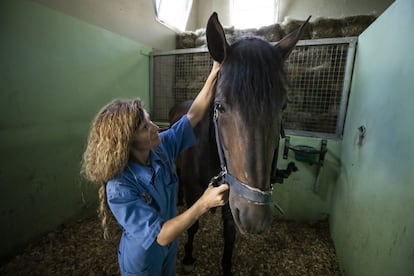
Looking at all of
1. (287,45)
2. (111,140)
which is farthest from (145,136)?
(287,45)

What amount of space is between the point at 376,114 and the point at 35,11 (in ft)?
7.78

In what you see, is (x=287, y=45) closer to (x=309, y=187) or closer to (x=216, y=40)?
(x=216, y=40)

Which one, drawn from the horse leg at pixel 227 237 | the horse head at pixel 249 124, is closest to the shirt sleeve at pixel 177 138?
the horse head at pixel 249 124

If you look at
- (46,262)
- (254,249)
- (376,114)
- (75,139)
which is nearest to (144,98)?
(75,139)

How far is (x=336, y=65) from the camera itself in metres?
1.79

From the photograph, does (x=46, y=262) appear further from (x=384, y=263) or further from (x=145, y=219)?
(x=384, y=263)

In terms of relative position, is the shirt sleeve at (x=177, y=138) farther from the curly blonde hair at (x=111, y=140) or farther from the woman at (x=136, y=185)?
the curly blonde hair at (x=111, y=140)

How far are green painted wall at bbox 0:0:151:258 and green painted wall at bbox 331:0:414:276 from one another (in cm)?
224

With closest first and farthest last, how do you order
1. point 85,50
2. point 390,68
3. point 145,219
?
point 145,219 < point 390,68 < point 85,50

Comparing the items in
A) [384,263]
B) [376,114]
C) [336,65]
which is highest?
[336,65]

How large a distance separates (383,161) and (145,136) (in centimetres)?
113

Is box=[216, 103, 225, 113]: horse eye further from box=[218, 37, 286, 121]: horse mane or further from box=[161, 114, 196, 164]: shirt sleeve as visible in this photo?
box=[161, 114, 196, 164]: shirt sleeve

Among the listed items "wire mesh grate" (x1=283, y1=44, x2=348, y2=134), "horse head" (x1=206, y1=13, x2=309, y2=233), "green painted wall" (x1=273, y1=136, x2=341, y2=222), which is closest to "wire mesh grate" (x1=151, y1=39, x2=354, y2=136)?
"wire mesh grate" (x1=283, y1=44, x2=348, y2=134)

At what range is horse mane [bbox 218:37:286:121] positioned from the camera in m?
0.67
